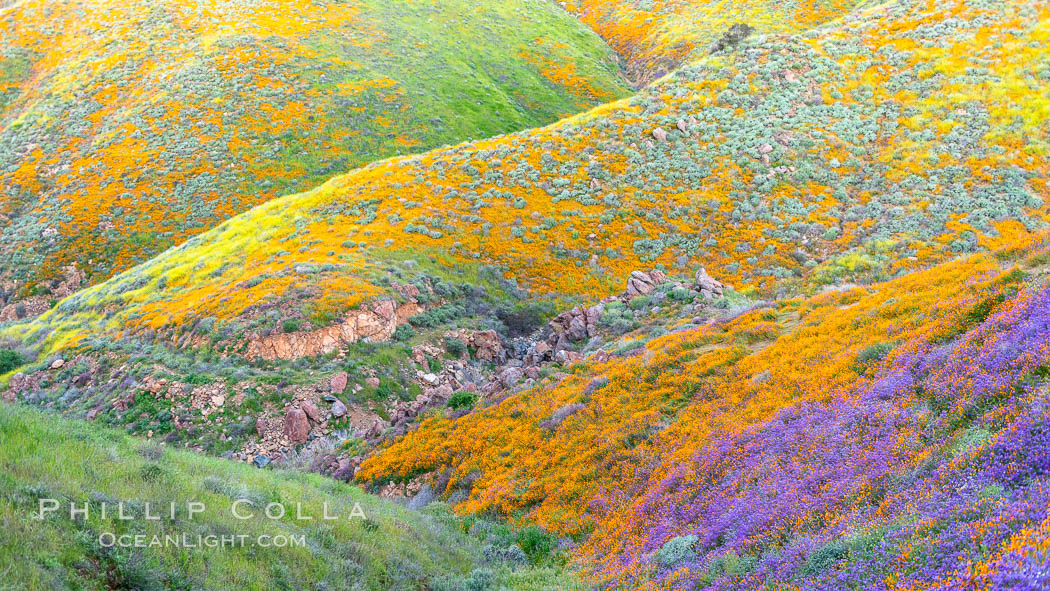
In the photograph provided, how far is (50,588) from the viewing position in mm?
5020

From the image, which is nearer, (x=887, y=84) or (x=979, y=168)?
(x=979, y=168)

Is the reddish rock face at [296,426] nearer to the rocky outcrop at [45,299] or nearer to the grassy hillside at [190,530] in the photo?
the grassy hillside at [190,530]

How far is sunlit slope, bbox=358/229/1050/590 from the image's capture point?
17.9ft

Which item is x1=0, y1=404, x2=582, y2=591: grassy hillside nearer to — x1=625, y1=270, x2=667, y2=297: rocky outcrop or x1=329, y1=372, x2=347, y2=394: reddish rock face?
x1=329, y1=372, x2=347, y2=394: reddish rock face

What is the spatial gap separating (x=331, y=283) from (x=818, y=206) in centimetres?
2190

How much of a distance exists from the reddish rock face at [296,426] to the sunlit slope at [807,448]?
421 cm

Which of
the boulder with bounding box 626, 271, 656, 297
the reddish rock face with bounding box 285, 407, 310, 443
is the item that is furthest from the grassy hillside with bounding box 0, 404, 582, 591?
the boulder with bounding box 626, 271, 656, 297

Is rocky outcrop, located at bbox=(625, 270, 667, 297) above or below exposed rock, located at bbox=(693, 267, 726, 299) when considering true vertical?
below

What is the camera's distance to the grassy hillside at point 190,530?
5.65 meters

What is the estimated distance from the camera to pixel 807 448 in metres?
8.35

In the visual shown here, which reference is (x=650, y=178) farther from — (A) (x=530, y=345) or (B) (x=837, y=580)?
(B) (x=837, y=580)

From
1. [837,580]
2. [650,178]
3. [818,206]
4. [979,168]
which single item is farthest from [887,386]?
[979,168]

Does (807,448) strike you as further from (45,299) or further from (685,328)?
(45,299)

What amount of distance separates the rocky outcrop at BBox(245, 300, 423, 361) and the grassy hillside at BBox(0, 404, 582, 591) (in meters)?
9.68
